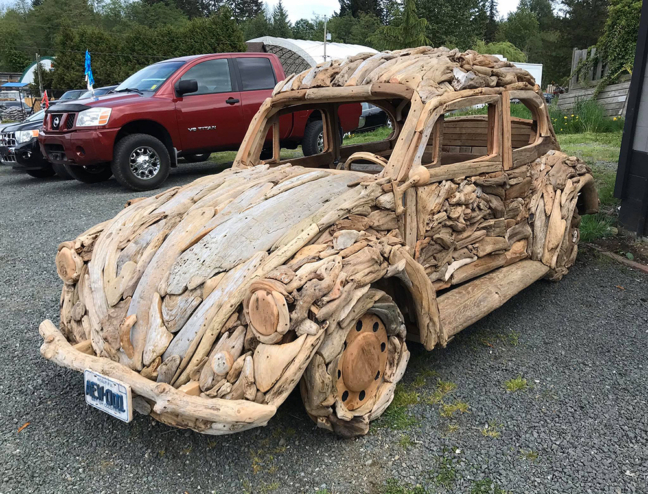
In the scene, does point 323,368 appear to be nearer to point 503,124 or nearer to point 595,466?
point 595,466

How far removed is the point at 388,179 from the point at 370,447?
150 centimetres

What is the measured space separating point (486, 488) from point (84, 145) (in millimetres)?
7638

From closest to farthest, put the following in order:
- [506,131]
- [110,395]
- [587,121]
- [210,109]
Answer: [110,395] < [506,131] < [210,109] < [587,121]

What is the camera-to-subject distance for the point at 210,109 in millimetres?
8617

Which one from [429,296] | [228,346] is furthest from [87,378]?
[429,296]

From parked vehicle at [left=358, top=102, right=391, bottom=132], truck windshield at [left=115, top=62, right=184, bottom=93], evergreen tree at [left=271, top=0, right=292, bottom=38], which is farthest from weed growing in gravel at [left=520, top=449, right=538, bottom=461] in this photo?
evergreen tree at [left=271, top=0, right=292, bottom=38]

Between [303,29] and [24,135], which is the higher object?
[303,29]

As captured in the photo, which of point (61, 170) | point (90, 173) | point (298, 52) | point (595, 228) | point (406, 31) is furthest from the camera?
point (406, 31)

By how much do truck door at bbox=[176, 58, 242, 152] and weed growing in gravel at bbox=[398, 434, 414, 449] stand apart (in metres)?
7.06

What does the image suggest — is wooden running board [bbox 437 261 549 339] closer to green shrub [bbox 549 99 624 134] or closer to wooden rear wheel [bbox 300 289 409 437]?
wooden rear wheel [bbox 300 289 409 437]

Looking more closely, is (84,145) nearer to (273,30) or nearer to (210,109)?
(210,109)

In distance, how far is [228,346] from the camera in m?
2.32

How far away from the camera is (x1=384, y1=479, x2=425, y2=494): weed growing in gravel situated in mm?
2357

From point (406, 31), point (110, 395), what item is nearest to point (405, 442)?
point (110, 395)
